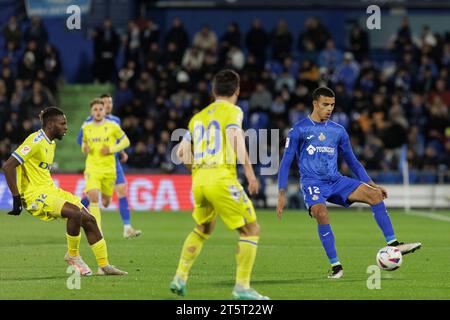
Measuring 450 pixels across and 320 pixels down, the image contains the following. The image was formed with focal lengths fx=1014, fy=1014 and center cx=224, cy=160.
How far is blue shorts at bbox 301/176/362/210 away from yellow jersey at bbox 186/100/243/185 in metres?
2.85

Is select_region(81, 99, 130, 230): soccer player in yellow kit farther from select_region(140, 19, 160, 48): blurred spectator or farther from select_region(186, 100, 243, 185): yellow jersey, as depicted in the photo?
select_region(140, 19, 160, 48): blurred spectator

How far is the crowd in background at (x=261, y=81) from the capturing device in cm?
2778

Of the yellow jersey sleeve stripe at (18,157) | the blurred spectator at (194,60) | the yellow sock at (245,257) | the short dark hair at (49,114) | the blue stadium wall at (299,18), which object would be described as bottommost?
the yellow sock at (245,257)

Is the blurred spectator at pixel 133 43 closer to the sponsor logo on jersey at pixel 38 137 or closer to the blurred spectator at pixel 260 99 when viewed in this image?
the blurred spectator at pixel 260 99

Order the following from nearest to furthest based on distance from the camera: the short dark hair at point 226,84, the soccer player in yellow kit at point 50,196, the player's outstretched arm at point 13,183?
the short dark hair at point 226,84, the player's outstretched arm at point 13,183, the soccer player in yellow kit at point 50,196

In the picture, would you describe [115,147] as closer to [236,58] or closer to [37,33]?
[236,58]

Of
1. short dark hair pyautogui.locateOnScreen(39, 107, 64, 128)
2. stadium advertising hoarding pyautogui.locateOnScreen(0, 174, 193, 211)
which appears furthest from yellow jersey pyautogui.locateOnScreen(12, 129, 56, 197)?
stadium advertising hoarding pyautogui.locateOnScreen(0, 174, 193, 211)

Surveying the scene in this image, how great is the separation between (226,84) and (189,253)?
5.49 feet

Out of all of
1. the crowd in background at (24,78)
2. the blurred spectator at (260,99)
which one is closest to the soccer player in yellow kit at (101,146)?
the crowd in background at (24,78)

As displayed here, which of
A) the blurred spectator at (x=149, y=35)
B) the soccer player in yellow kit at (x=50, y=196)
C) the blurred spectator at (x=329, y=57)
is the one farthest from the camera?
the blurred spectator at (x=149, y=35)

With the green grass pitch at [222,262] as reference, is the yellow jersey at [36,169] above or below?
above

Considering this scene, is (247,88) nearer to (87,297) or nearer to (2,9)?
(2,9)

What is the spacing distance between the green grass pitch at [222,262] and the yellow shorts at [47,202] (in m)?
0.74

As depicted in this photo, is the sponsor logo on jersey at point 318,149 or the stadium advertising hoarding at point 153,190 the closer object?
the sponsor logo on jersey at point 318,149
